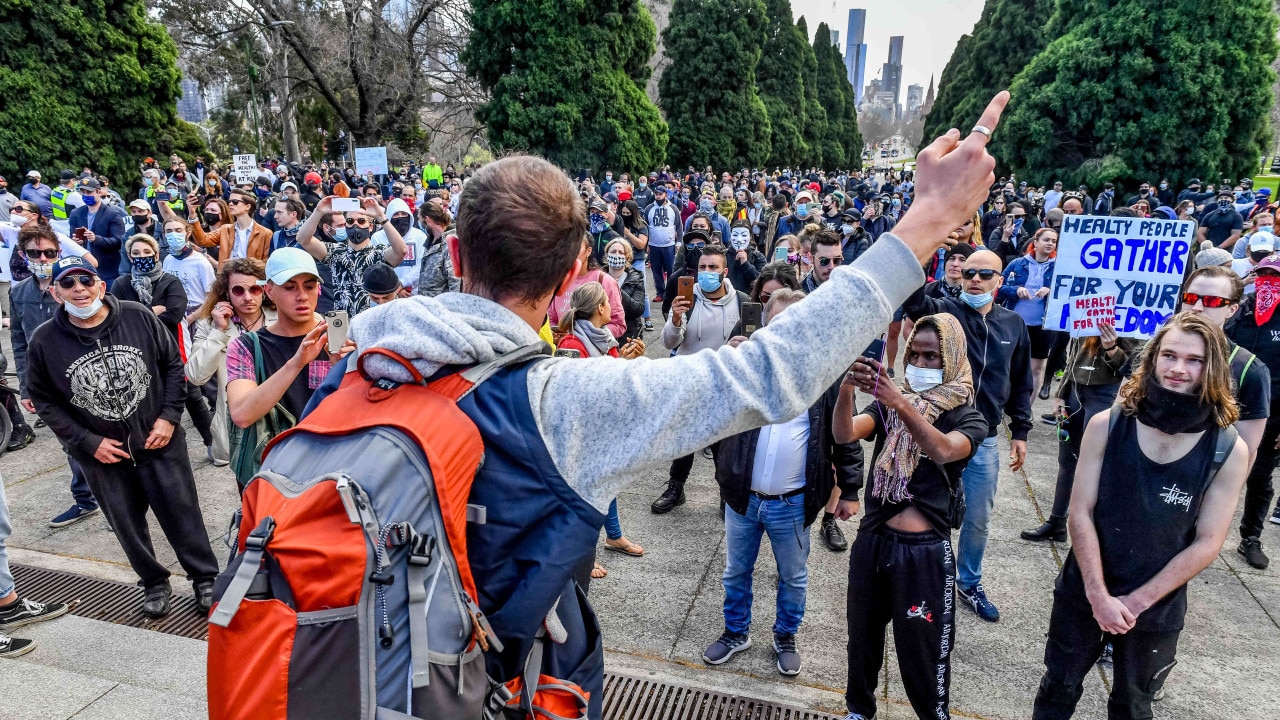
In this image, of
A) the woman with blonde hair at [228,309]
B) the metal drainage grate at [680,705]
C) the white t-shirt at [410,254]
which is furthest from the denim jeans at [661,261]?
the metal drainage grate at [680,705]

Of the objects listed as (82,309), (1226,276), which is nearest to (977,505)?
(1226,276)

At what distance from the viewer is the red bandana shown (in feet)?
16.9

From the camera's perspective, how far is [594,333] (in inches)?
186

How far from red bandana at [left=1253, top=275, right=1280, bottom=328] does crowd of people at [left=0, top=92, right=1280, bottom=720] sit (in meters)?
0.02

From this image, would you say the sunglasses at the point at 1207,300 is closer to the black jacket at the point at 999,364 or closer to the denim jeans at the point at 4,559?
the black jacket at the point at 999,364

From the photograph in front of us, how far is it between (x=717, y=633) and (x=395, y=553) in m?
3.53

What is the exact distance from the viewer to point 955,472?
10.8ft

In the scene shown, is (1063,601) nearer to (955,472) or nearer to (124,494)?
(955,472)

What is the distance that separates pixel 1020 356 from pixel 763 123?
1257 inches

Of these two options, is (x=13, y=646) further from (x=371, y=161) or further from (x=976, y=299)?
(x=371, y=161)

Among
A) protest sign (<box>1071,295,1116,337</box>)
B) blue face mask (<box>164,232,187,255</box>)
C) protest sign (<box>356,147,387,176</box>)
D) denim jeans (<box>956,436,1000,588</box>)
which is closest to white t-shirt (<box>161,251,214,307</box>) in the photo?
blue face mask (<box>164,232,187,255</box>)

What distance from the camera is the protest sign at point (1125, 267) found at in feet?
15.8

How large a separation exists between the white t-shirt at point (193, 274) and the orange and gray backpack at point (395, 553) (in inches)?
260

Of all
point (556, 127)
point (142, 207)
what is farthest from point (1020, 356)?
point (556, 127)
